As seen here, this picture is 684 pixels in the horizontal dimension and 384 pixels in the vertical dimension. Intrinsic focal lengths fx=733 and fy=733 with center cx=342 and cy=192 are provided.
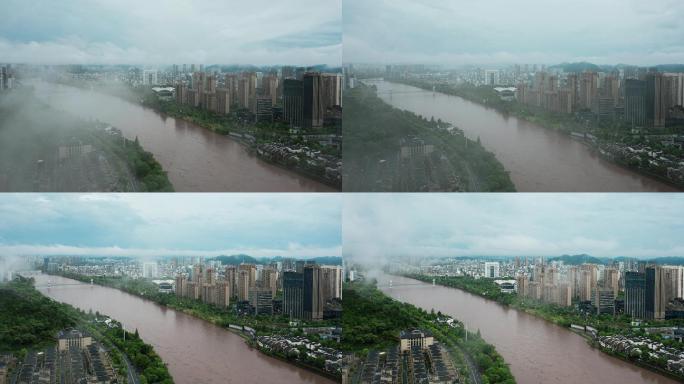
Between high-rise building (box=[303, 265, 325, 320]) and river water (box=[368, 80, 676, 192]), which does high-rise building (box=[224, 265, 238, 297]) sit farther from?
river water (box=[368, 80, 676, 192])

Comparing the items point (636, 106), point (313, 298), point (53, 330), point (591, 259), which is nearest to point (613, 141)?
point (636, 106)

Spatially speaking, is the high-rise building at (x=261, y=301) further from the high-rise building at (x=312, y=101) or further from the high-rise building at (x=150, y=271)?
the high-rise building at (x=312, y=101)

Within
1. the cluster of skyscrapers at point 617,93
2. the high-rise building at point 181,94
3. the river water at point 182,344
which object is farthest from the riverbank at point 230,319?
the cluster of skyscrapers at point 617,93

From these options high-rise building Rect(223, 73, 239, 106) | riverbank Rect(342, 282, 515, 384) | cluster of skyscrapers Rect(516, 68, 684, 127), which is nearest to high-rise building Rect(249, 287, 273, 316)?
riverbank Rect(342, 282, 515, 384)

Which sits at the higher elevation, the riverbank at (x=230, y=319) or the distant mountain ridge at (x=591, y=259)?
the distant mountain ridge at (x=591, y=259)

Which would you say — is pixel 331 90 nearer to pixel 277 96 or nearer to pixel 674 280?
pixel 277 96

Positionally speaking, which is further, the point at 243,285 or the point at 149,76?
the point at 243,285
